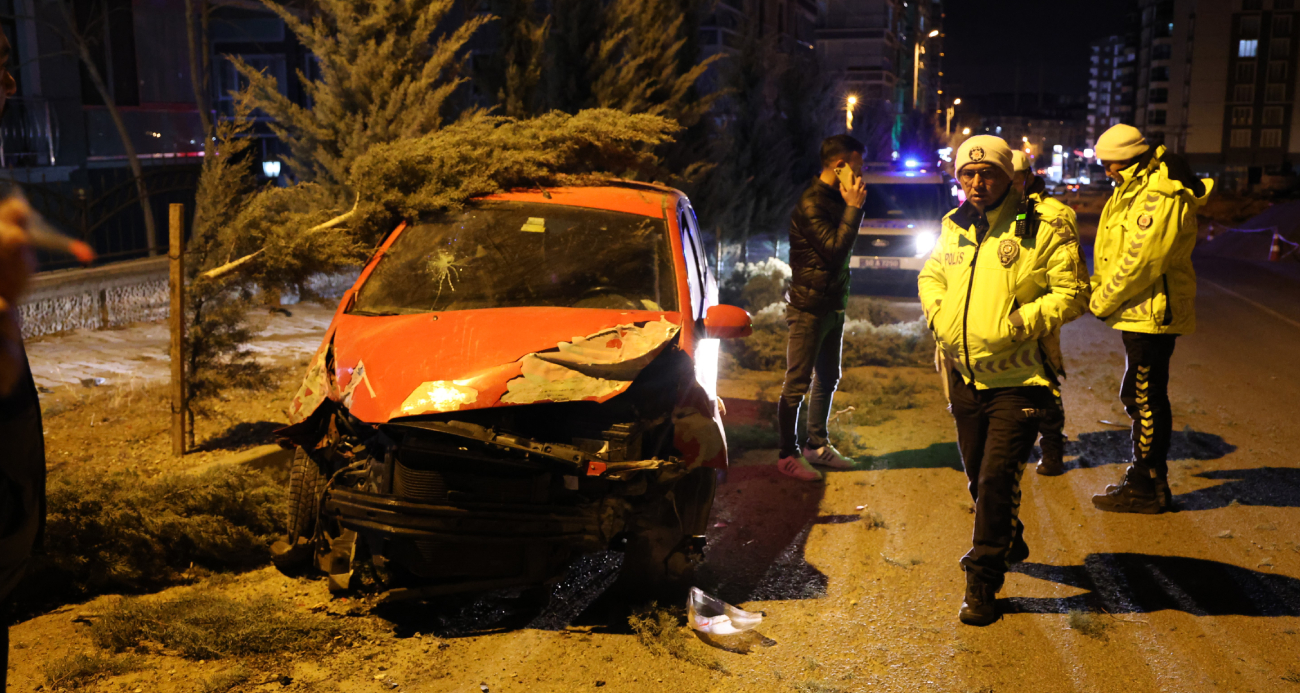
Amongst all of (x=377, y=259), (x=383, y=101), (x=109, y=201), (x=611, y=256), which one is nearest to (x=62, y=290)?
(x=109, y=201)

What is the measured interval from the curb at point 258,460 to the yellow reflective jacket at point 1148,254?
460 cm

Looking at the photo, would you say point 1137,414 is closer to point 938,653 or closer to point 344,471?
point 938,653

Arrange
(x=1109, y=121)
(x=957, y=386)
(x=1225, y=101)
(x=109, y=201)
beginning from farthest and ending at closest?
(x=1109, y=121) → (x=1225, y=101) → (x=109, y=201) → (x=957, y=386)

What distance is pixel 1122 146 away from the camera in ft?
18.1

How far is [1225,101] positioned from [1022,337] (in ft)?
412

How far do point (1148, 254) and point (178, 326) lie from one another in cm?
534

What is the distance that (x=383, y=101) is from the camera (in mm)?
7242

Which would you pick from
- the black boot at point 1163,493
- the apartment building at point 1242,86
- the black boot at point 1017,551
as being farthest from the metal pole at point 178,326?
the apartment building at point 1242,86

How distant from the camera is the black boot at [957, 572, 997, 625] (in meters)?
4.26

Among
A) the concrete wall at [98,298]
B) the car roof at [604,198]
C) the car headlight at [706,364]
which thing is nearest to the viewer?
the car headlight at [706,364]

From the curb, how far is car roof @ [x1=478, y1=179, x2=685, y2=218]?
194 centimetres

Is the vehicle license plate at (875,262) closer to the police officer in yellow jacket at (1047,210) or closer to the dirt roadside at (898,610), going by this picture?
the dirt roadside at (898,610)

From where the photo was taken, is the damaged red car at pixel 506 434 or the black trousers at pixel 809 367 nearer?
the damaged red car at pixel 506 434

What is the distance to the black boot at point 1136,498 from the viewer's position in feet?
19.0
